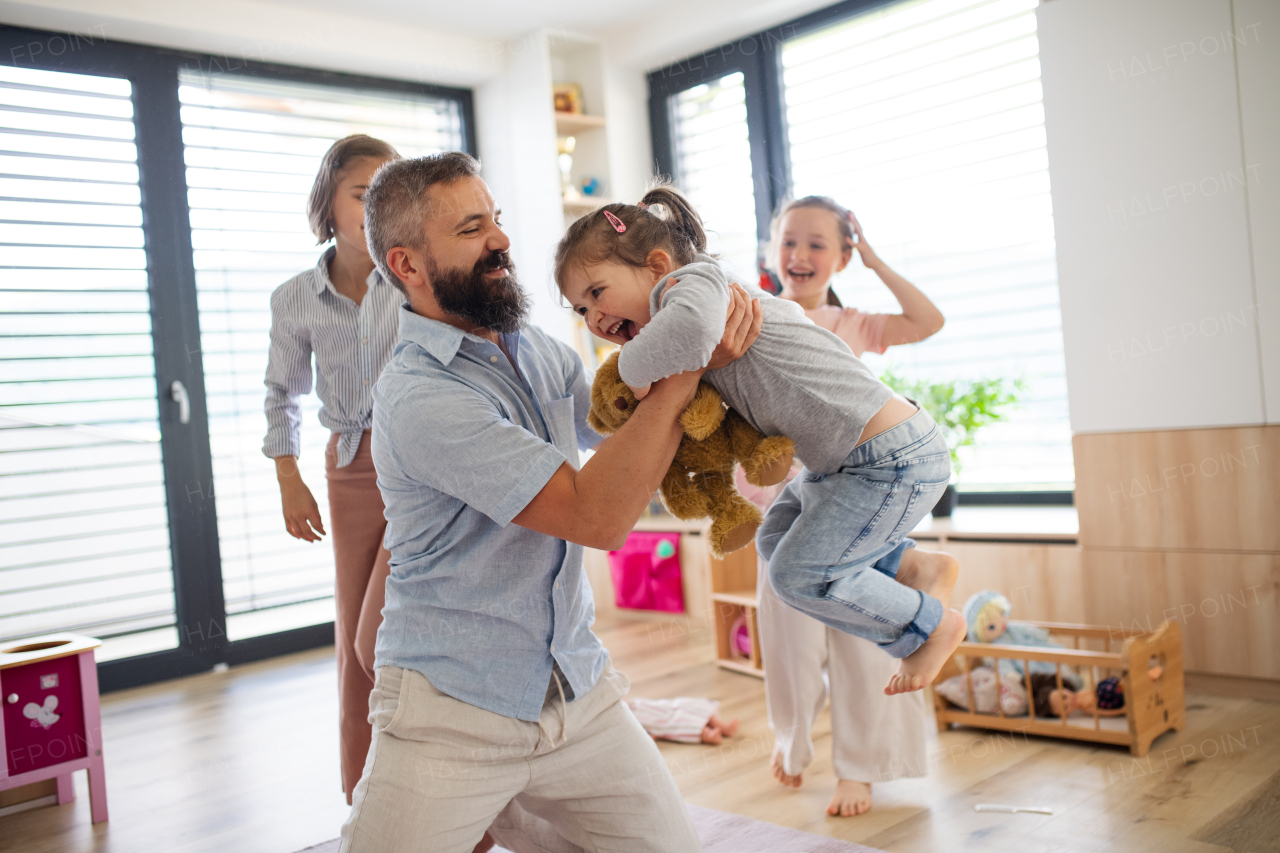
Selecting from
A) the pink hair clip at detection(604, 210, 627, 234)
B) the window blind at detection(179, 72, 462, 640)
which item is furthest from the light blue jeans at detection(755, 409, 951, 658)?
the window blind at detection(179, 72, 462, 640)

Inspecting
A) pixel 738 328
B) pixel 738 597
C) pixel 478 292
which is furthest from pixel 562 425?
pixel 738 597

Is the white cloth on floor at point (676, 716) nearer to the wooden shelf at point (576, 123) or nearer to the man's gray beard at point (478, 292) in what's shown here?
the man's gray beard at point (478, 292)

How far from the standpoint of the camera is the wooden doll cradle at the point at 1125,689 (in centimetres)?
237

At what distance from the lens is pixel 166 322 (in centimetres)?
390

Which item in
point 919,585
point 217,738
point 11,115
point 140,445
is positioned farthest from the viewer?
point 140,445

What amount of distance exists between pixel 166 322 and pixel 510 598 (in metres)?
3.04

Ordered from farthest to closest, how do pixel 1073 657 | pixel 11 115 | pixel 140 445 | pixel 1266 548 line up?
pixel 140 445
pixel 11 115
pixel 1266 548
pixel 1073 657

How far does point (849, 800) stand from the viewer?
2.22 meters

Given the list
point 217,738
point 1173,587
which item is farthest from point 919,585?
point 217,738

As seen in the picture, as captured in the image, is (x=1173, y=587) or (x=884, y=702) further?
(x=1173, y=587)

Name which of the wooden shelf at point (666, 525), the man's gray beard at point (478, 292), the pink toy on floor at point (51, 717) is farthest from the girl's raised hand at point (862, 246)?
the pink toy on floor at point (51, 717)

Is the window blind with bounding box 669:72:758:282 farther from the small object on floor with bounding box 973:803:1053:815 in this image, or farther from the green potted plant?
the small object on floor with bounding box 973:803:1053:815

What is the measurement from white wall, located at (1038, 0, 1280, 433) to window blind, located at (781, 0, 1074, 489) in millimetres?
619

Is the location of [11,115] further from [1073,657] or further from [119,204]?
[1073,657]
